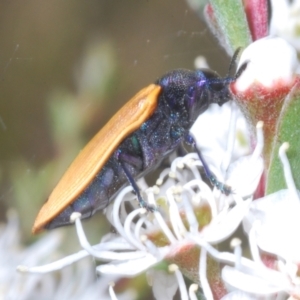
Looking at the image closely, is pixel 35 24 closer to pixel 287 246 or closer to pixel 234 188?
pixel 234 188

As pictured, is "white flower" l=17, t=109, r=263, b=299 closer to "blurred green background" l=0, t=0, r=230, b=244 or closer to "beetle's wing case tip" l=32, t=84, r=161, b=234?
"beetle's wing case tip" l=32, t=84, r=161, b=234

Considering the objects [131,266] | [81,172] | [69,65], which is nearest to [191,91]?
[81,172]

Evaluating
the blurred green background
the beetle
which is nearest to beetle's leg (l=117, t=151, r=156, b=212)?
the beetle

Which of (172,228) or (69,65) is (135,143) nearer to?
(172,228)

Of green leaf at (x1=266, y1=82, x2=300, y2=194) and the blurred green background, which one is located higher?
green leaf at (x1=266, y1=82, x2=300, y2=194)

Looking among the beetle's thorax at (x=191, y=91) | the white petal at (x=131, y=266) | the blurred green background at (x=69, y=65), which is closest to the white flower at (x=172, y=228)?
the white petal at (x=131, y=266)

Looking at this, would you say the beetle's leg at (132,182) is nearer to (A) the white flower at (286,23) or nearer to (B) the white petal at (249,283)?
(B) the white petal at (249,283)
